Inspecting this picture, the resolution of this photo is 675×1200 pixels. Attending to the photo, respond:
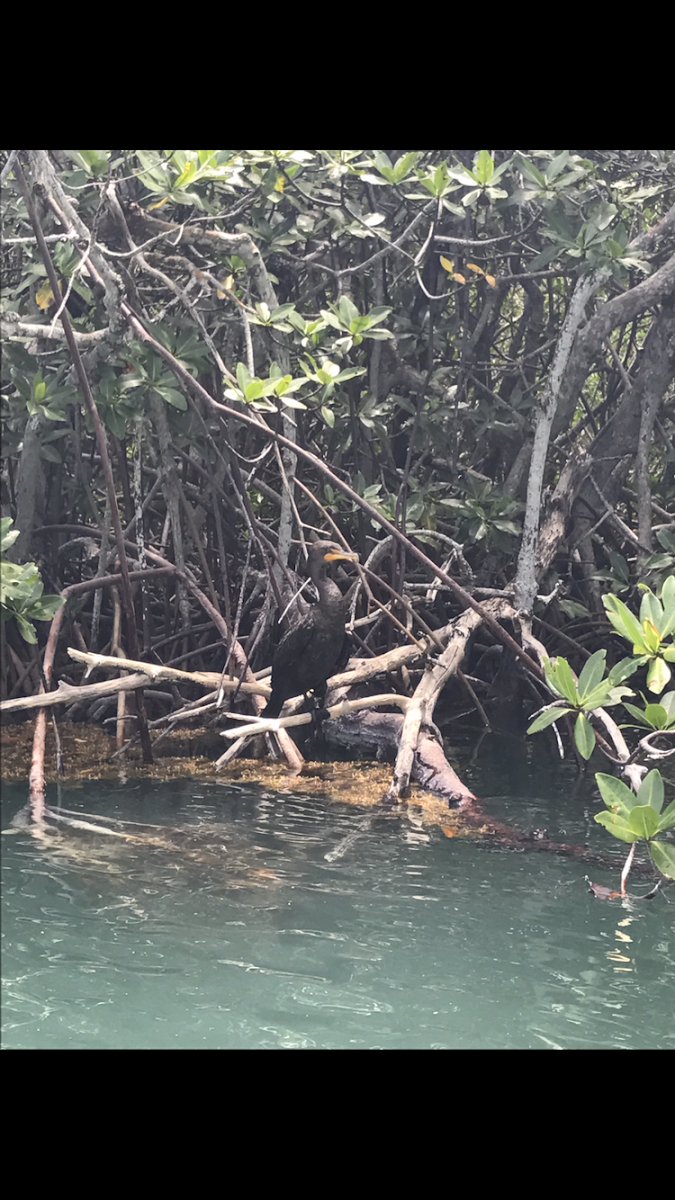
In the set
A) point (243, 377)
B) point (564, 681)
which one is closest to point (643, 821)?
point (564, 681)

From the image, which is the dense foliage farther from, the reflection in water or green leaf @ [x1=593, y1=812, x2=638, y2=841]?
green leaf @ [x1=593, y1=812, x2=638, y2=841]

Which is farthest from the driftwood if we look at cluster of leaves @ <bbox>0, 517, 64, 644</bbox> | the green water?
cluster of leaves @ <bbox>0, 517, 64, 644</bbox>

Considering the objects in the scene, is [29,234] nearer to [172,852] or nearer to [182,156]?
[182,156]

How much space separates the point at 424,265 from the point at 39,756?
3023mm

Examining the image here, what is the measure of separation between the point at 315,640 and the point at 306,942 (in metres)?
1.71

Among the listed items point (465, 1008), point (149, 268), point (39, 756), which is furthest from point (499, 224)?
point (465, 1008)

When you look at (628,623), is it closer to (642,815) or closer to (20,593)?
(642,815)

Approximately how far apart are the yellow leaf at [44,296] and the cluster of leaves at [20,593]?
0.97 meters

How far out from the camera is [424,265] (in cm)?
488

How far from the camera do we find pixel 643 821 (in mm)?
2197

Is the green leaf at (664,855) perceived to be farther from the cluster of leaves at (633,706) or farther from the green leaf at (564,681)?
the green leaf at (564,681)

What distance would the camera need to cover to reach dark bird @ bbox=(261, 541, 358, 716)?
13.0 feet

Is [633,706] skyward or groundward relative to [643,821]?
skyward

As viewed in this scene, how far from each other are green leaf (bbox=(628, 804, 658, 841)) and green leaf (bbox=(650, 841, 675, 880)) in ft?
0.16
